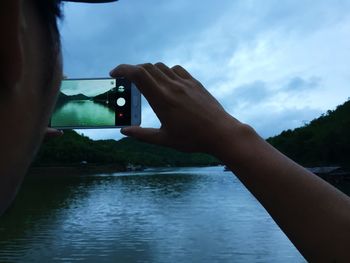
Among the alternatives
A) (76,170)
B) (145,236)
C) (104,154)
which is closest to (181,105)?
(145,236)

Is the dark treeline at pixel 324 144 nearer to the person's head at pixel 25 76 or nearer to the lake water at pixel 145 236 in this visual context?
the lake water at pixel 145 236

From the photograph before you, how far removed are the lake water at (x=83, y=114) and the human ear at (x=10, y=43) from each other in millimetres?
934

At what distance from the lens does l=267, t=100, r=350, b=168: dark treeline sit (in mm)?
61219

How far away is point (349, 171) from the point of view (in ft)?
187

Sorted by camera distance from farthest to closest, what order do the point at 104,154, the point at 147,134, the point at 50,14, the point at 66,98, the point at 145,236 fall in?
the point at 104,154 < the point at 145,236 < the point at 66,98 < the point at 147,134 < the point at 50,14

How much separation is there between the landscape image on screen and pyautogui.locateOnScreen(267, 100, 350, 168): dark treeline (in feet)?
196

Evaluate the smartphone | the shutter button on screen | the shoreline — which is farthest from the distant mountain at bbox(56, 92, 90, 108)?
the shoreline

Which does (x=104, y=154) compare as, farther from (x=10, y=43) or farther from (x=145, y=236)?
(x=10, y=43)

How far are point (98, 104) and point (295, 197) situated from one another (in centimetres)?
81

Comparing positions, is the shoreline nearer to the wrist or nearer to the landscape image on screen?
the landscape image on screen

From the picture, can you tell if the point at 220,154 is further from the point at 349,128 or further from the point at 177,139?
the point at 349,128

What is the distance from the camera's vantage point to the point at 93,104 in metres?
1.58

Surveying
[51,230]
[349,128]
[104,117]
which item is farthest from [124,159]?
[104,117]

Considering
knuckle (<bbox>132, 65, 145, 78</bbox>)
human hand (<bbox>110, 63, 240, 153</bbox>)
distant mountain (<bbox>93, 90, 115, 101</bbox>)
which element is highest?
distant mountain (<bbox>93, 90, 115, 101</bbox>)
